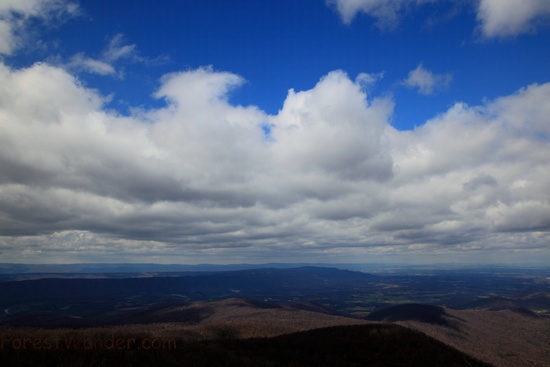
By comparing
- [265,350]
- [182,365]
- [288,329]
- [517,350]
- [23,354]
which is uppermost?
[23,354]

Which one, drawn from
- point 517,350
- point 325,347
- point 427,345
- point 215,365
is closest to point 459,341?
point 517,350

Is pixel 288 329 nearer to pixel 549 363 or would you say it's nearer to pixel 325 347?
pixel 325 347

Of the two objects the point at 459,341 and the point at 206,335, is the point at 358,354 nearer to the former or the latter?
the point at 206,335

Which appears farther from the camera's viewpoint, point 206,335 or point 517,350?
point 517,350

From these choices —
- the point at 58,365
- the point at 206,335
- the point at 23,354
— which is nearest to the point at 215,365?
the point at 58,365

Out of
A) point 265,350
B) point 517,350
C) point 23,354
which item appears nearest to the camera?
point 23,354

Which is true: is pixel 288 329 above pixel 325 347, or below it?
below

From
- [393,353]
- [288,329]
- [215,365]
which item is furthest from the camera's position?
[288,329]

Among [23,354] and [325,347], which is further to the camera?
[325,347]

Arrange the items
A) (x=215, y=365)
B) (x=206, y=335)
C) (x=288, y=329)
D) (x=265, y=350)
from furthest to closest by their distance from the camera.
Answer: (x=288, y=329) → (x=206, y=335) → (x=265, y=350) → (x=215, y=365)
